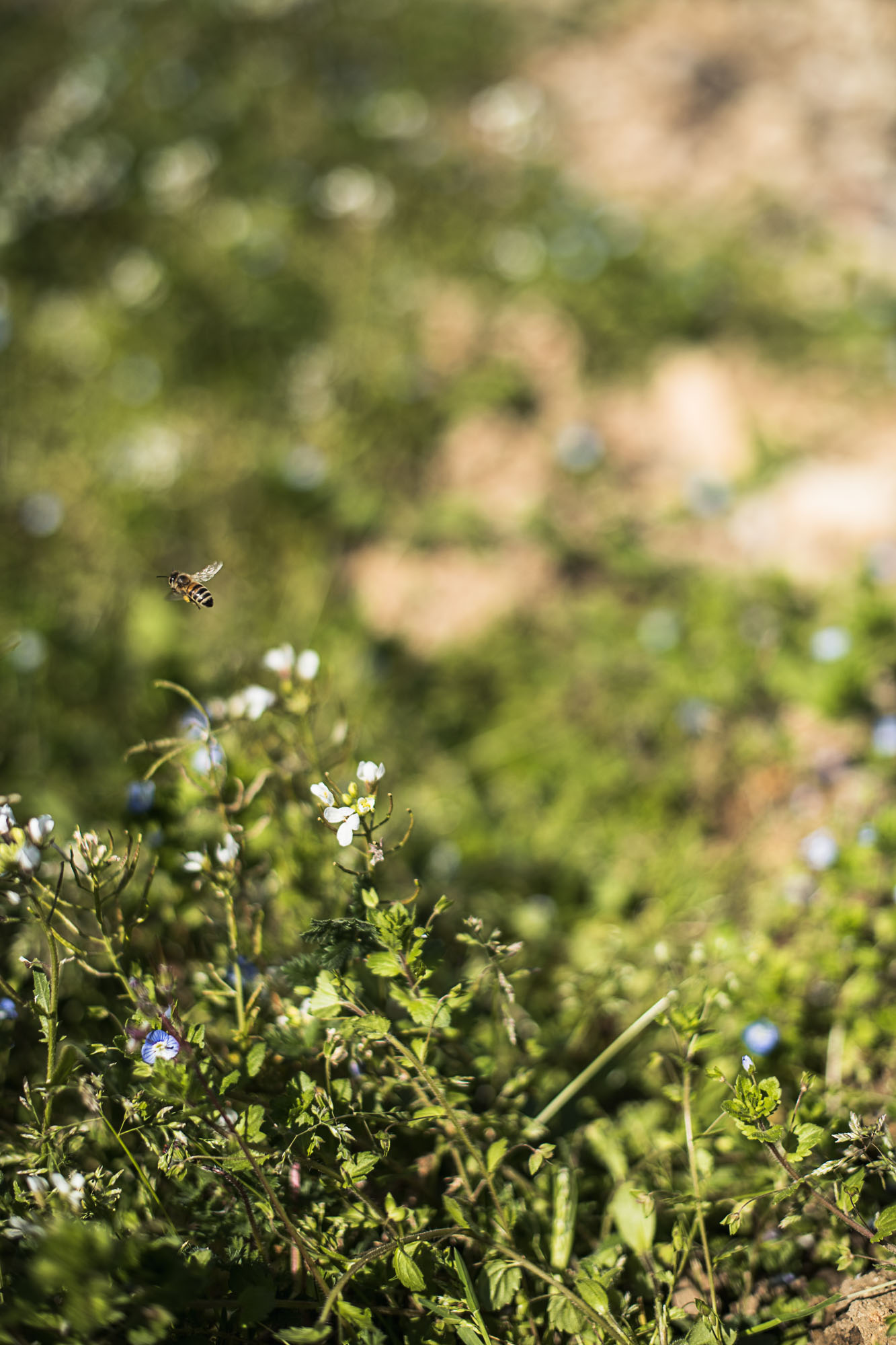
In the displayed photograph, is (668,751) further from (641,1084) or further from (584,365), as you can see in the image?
(584,365)

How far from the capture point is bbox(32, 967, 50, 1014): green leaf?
1.40 metres

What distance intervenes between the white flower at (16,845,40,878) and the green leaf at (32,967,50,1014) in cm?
19

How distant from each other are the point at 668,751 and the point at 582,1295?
164cm

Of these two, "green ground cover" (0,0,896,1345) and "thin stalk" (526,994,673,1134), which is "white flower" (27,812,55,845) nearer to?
"green ground cover" (0,0,896,1345)

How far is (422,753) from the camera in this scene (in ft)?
9.50

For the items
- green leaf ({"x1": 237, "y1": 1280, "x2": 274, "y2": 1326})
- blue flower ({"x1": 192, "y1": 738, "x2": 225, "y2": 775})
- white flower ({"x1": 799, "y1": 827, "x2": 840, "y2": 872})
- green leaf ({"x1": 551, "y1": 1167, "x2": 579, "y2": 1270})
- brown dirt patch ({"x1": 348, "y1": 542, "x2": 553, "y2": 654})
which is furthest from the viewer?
brown dirt patch ({"x1": 348, "y1": 542, "x2": 553, "y2": 654})

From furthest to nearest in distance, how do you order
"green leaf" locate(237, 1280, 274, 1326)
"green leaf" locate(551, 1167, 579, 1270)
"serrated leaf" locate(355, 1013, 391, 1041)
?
1. "green leaf" locate(551, 1167, 579, 1270)
2. "serrated leaf" locate(355, 1013, 391, 1041)
3. "green leaf" locate(237, 1280, 274, 1326)

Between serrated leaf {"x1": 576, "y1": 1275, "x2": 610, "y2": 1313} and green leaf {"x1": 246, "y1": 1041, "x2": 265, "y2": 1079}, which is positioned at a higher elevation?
green leaf {"x1": 246, "y1": 1041, "x2": 265, "y2": 1079}

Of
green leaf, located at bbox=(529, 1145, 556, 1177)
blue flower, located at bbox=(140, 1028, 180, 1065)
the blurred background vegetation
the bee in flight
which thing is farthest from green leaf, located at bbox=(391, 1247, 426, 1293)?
the bee in flight

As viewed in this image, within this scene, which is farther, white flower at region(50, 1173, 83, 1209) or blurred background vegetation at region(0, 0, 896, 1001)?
blurred background vegetation at region(0, 0, 896, 1001)

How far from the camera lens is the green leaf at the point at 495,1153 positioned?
1.47 m

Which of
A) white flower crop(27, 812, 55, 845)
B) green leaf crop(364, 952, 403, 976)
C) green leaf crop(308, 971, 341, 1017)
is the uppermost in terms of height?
white flower crop(27, 812, 55, 845)

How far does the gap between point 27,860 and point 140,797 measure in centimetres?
48

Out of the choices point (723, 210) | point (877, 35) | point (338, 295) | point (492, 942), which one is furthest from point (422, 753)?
point (877, 35)
